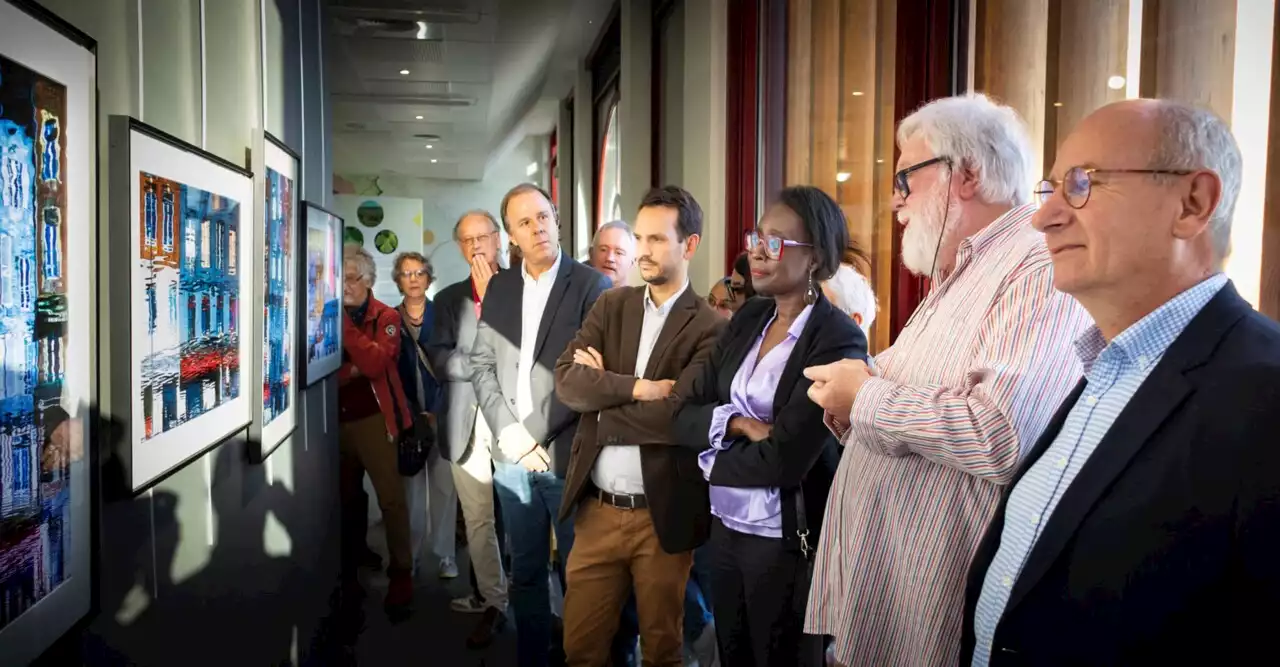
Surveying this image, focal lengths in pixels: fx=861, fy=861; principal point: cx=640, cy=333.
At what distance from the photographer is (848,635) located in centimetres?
158

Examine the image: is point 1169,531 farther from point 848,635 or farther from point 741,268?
point 741,268

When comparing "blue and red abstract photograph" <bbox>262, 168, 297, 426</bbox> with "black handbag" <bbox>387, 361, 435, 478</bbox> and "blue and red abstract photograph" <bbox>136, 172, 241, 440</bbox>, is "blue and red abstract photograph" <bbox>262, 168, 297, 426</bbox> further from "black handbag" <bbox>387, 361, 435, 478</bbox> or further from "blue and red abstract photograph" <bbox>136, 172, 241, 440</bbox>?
"black handbag" <bbox>387, 361, 435, 478</bbox>

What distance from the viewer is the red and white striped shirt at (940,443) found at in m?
1.31

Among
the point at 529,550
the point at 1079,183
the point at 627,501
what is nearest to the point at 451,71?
the point at 529,550

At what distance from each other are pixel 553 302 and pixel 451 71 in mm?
5368

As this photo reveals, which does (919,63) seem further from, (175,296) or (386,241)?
(386,241)

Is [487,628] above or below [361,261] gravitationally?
below

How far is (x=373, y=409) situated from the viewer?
443 cm

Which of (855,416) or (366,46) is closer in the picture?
(855,416)

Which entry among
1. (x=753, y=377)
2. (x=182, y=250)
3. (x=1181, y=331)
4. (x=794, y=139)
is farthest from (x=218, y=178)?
(x=794, y=139)

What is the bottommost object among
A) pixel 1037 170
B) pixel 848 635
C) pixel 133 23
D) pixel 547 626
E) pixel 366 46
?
pixel 547 626

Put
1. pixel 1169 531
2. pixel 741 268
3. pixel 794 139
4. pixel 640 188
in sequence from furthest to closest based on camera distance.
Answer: pixel 640 188 → pixel 794 139 → pixel 741 268 → pixel 1169 531

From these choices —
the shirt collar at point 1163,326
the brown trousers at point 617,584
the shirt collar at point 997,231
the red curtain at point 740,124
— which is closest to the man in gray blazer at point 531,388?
the brown trousers at point 617,584

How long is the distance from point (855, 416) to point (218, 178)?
161 cm
